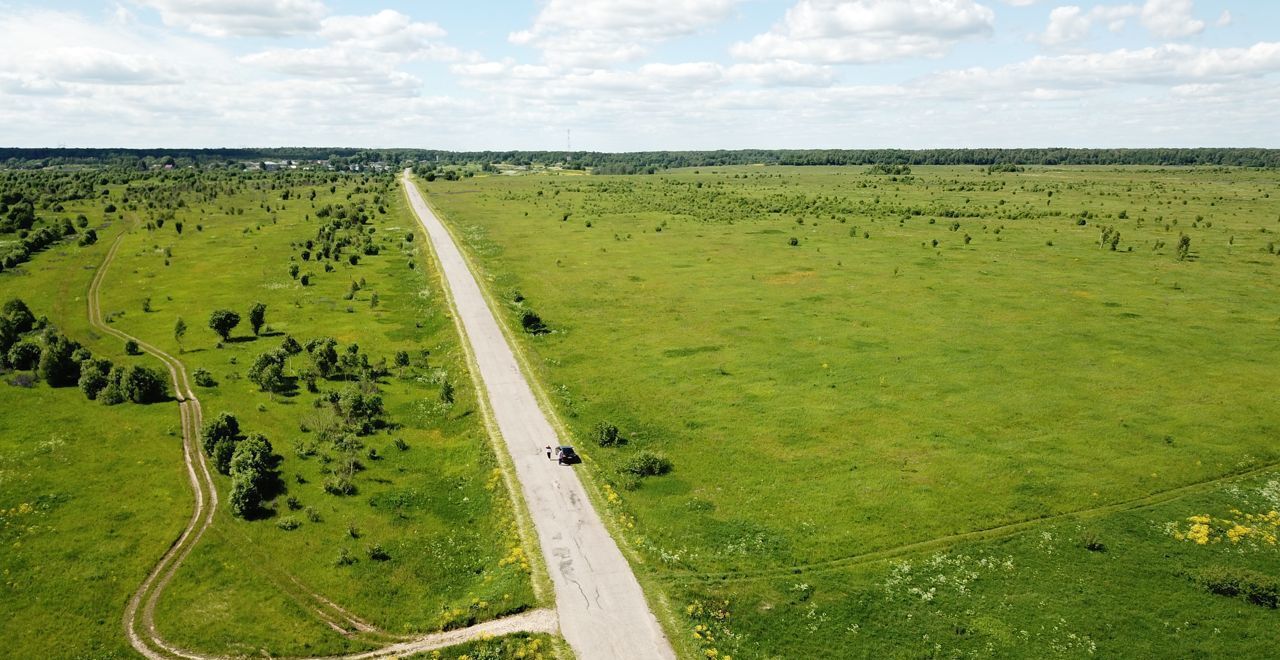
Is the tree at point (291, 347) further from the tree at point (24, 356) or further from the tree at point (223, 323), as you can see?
the tree at point (24, 356)

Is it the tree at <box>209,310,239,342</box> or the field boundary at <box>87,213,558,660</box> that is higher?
the tree at <box>209,310,239,342</box>

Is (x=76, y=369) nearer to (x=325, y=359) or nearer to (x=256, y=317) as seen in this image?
(x=256, y=317)

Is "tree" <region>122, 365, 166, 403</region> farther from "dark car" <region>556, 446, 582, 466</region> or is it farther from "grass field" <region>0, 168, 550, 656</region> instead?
"dark car" <region>556, 446, 582, 466</region>

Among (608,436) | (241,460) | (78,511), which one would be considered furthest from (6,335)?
(608,436)

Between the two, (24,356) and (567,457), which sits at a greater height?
(24,356)

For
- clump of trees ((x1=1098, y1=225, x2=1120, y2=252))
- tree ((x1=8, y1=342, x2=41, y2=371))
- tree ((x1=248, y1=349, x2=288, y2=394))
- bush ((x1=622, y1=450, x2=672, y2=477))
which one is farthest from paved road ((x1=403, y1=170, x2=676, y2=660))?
clump of trees ((x1=1098, y1=225, x2=1120, y2=252))

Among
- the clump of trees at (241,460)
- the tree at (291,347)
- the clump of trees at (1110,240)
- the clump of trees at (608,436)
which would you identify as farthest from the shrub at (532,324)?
the clump of trees at (1110,240)
